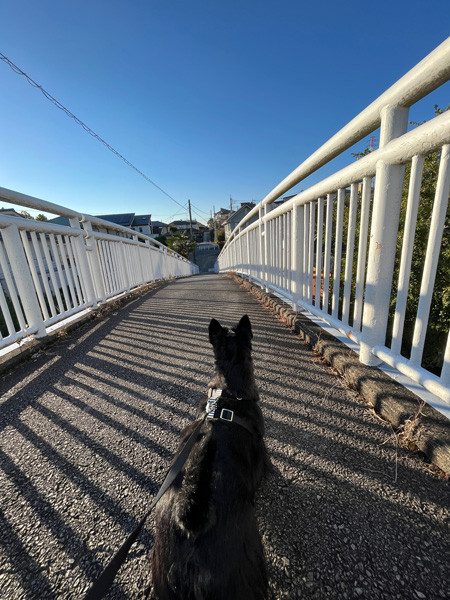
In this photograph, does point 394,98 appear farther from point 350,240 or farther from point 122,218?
point 122,218

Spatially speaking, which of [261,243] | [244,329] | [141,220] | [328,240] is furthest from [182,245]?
[244,329]

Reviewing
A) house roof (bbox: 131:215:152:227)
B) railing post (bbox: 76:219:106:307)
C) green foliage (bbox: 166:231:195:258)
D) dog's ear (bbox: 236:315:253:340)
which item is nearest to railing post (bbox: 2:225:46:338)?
railing post (bbox: 76:219:106:307)

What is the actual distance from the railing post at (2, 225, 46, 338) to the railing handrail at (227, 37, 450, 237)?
310 cm

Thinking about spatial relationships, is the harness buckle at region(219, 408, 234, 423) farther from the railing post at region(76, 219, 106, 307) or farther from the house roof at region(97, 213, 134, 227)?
the house roof at region(97, 213, 134, 227)

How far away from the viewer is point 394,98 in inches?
55.6

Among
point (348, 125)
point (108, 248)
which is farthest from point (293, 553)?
point (108, 248)

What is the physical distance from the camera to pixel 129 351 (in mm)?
2918

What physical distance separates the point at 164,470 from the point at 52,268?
2.92 metres

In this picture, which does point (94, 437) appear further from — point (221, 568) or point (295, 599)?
point (295, 599)

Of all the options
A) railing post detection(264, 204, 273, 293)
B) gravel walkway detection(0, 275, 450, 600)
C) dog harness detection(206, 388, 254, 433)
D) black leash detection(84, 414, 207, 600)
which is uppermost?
railing post detection(264, 204, 273, 293)

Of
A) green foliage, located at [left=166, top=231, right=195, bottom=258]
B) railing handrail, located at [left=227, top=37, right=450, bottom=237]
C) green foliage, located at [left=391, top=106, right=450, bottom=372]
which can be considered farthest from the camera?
green foliage, located at [left=166, top=231, right=195, bottom=258]

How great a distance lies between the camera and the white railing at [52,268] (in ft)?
8.70

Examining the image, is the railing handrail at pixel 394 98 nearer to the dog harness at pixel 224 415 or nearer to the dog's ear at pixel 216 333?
the dog's ear at pixel 216 333

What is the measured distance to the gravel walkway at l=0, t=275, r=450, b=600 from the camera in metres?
0.96
